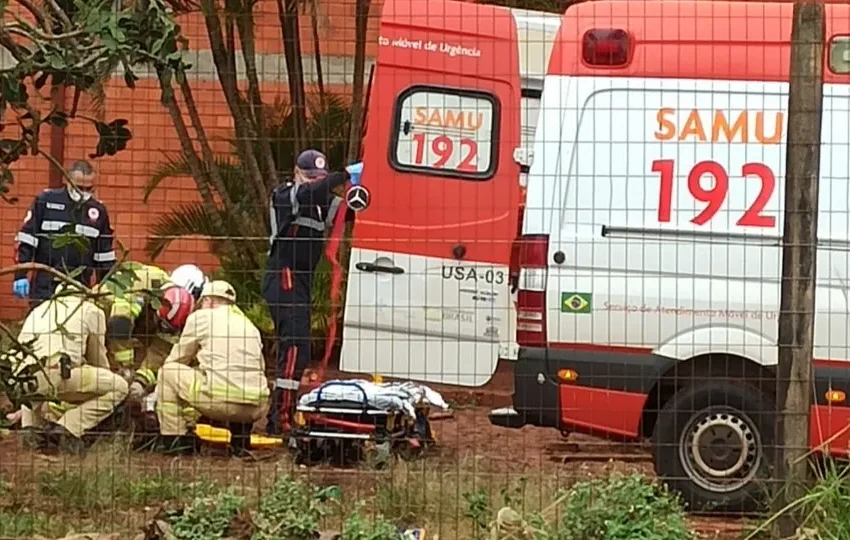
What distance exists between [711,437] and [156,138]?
12.1 ft

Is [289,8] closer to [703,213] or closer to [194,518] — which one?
[703,213]

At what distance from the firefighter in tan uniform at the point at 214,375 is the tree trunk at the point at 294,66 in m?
2.01

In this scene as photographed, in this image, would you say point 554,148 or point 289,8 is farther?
point 289,8

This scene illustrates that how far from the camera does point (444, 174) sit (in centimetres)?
947

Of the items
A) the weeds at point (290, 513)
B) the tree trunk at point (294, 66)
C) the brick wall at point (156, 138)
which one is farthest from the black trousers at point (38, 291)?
the tree trunk at point (294, 66)

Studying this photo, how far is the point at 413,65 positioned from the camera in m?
9.35

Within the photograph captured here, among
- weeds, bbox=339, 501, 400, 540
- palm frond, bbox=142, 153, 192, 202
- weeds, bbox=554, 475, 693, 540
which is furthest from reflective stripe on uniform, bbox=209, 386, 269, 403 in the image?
weeds, bbox=554, 475, 693, 540

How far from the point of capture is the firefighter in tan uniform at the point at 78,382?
8.60 m

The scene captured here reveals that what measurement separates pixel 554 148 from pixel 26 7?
11.0ft

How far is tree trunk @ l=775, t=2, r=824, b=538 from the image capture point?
6801 mm

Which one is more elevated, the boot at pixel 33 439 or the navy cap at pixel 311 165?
the navy cap at pixel 311 165

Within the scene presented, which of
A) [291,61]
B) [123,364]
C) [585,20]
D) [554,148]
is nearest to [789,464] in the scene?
[554,148]

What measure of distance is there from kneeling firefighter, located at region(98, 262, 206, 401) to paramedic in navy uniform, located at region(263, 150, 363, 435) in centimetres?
50

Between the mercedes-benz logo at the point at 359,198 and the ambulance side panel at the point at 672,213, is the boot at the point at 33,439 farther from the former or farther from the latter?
the ambulance side panel at the point at 672,213
